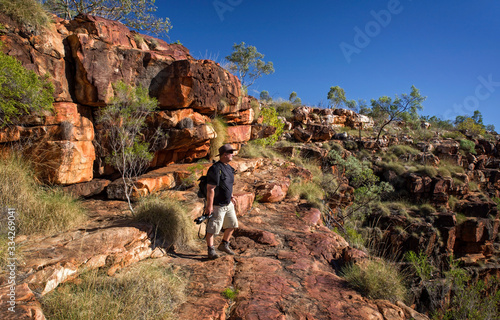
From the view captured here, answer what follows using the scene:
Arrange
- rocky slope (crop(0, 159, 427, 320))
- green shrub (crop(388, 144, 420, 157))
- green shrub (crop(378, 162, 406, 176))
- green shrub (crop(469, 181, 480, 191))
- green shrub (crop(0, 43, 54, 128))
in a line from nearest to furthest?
rocky slope (crop(0, 159, 427, 320)), green shrub (crop(0, 43, 54, 128)), green shrub (crop(378, 162, 406, 176)), green shrub (crop(469, 181, 480, 191)), green shrub (crop(388, 144, 420, 157))

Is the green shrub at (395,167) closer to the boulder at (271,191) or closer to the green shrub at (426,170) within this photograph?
the green shrub at (426,170)

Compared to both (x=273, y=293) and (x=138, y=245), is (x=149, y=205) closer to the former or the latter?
(x=138, y=245)

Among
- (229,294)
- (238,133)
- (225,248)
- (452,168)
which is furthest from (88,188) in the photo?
(452,168)

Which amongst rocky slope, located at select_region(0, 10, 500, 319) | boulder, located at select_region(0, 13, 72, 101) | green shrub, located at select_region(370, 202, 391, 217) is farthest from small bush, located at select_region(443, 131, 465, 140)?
boulder, located at select_region(0, 13, 72, 101)

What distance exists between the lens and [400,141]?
25422mm

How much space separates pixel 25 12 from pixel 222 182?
5895 mm

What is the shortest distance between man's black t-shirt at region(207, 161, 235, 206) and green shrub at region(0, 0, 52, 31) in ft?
18.0

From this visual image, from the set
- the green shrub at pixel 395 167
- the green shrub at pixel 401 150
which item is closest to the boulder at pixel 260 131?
the green shrub at pixel 395 167

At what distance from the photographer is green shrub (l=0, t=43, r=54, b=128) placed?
435 cm

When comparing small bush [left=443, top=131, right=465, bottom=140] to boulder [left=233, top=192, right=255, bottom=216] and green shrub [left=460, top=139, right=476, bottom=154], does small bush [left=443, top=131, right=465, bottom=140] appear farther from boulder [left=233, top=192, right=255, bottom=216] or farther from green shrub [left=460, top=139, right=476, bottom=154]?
boulder [left=233, top=192, right=255, bottom=216]

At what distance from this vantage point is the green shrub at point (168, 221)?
4508 mm

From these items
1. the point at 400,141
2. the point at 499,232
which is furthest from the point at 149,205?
the point at 400,141

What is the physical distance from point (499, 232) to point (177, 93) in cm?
2200

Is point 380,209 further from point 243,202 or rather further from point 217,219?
point 217,219
